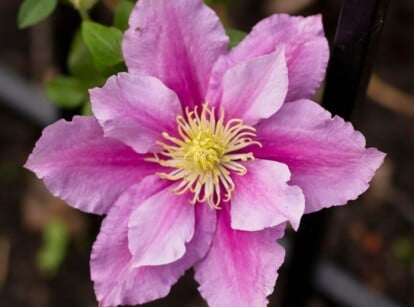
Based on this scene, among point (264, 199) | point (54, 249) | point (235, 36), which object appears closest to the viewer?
point (264, 199)

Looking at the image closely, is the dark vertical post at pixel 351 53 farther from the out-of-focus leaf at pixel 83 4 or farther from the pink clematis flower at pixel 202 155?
the out-of-focus leaf at pixel 83 4

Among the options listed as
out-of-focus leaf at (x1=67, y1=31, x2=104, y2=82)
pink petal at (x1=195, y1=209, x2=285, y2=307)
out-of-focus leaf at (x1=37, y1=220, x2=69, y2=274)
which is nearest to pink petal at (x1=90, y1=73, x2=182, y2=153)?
pink petal at (x1=195, y1=209, x2=285, y2=307)

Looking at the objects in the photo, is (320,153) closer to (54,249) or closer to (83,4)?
A: (83,4)

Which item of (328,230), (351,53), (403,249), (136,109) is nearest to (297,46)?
(351,53)

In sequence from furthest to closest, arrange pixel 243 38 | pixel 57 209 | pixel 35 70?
1. pixel 35 70
2. pixel 57 209
3. pixel 243 38

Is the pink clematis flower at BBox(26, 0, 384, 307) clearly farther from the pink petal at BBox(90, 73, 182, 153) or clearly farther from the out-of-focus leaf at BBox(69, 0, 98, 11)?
the out-of-focus leaf at BBox(69, 0, 98, 11)

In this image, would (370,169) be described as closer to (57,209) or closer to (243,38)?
(243,38)

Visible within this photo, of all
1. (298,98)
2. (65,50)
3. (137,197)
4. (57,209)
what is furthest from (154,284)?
(57,209)
